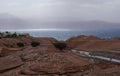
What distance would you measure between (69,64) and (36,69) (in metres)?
2.18

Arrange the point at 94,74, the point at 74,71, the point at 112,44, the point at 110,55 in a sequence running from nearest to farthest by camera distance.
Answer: the point at 94,74 < the point at 74,71 < the point at 110,55 < the point at 112,44

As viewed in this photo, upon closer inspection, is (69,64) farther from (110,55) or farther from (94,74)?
(110,55)

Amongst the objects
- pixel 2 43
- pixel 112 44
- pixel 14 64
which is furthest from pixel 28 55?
pixel 2 43

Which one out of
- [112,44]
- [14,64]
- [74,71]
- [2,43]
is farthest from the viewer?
[2,43]

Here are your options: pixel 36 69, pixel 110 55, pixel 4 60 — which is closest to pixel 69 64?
pixel 36 69

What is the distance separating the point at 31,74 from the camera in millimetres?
18891

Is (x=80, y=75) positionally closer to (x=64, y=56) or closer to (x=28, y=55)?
(x=64, y=56)

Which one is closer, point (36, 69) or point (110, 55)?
point (36, 69)

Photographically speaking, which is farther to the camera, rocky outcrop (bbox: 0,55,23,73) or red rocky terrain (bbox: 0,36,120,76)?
rocky outcrop (bbox: 0,55,23,73)

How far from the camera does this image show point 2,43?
162 feet

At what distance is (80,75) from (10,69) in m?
6.19

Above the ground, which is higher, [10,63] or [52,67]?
[52,67]

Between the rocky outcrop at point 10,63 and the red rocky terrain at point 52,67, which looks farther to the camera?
the rocky outcrop at point 10,63

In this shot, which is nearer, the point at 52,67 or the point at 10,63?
the point at 52,67
